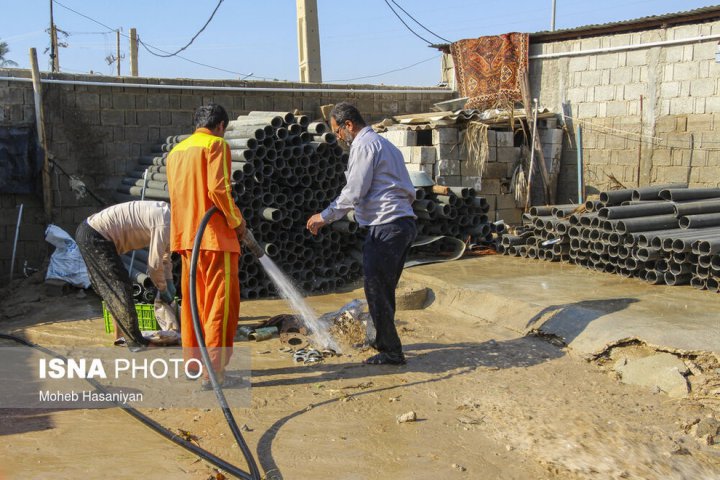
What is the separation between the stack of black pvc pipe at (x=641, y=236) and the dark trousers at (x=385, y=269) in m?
3.55

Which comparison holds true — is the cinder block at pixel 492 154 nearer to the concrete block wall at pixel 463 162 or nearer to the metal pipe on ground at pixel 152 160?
the concrete block wall at pixel 463 162

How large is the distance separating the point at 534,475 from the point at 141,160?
26.1 feet

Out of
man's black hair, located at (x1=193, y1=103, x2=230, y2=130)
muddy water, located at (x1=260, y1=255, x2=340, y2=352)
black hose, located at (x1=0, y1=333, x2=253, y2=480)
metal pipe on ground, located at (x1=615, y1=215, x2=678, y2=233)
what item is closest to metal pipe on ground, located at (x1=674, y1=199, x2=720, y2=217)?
metal pipe on ground, located at (x1=615, y1=215, x2=678, y2=233)

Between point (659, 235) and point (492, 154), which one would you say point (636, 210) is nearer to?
point (659, 235)

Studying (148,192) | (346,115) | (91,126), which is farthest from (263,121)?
(346,115)

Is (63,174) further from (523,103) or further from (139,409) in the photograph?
(523,103)

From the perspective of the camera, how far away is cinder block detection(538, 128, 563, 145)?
12.3 m

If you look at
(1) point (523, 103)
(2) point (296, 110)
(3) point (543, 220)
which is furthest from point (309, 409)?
(1) point (523, 103)

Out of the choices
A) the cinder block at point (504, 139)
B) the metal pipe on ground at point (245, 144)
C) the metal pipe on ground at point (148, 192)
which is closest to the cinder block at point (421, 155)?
the cinder block at point (504, 139)

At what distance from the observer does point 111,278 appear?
580cm

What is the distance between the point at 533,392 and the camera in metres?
5.00

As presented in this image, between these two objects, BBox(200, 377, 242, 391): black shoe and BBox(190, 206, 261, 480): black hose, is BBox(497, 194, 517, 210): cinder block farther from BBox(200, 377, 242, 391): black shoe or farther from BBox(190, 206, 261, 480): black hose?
BBox(190, 206, 261, 480): black hose

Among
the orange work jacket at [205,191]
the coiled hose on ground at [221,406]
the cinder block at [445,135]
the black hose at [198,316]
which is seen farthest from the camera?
the cinder block at [445,135]

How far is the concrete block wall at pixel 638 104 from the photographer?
10.5m
